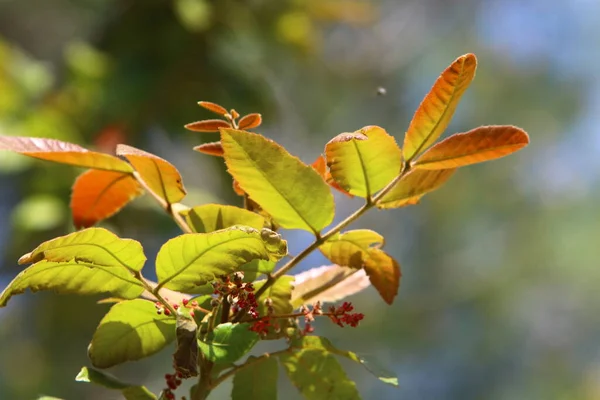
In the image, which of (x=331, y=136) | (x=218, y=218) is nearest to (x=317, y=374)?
(x=218, y=218)

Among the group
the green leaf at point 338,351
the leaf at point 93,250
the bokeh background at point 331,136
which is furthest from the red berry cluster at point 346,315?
the bokeh background at point 331,136

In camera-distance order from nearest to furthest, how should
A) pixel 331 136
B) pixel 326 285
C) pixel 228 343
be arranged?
pixel 228 343 < pixel 326 285 < pixel 331 136

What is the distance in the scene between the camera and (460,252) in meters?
4.99

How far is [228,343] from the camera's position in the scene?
1.18 feet

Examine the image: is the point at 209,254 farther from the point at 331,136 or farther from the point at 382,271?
the point at 331,136

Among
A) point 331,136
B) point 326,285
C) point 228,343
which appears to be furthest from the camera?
point 331,136

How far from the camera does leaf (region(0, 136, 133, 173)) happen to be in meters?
0.41

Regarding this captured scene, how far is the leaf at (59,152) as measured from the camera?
16.2 inches

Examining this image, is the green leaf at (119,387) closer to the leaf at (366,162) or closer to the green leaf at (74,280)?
the green leaf at (74,280)

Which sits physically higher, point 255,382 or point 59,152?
point 59,152

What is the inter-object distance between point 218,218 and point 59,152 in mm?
122

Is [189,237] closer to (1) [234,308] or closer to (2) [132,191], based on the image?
(1) [234,308]

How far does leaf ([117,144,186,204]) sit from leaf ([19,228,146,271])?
0.08m

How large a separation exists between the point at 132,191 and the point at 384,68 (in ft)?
13.0
